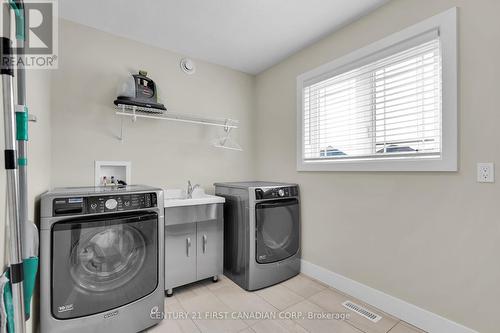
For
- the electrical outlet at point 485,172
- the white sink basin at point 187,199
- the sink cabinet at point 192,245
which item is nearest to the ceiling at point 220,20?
the electrical outlet at point 485,172

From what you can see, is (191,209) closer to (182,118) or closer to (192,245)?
(192,245)

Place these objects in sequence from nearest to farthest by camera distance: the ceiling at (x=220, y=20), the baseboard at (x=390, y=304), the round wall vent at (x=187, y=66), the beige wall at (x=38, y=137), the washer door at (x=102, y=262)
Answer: the beige wall at (x=38, y=137) → the washer door at (x=102, y=262) → the baseboard at (x=390, y=304) → the ceiling at (x=220, y=20) → the round wall vent at (x=187, y=66)

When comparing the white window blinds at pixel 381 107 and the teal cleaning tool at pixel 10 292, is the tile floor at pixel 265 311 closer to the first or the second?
the teal cleaning tool at pixel 10 292

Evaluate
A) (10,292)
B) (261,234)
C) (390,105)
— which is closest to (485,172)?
(390,105)

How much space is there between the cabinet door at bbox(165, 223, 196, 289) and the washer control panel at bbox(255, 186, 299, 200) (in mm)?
671

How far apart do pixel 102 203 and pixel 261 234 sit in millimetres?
1342

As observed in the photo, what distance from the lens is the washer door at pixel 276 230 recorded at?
7.28 ft

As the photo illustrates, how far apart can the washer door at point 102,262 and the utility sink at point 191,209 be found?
0.95 feet

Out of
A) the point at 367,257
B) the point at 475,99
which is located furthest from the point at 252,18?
the point at 367,257

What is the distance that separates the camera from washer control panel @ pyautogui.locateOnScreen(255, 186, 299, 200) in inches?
87.8

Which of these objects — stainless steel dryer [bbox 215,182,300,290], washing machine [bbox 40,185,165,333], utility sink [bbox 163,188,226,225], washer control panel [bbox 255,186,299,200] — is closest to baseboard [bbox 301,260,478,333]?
stainless steel dryer [bbox 215,182,300,290]

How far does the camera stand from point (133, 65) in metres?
2.35

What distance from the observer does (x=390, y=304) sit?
1.80 metres

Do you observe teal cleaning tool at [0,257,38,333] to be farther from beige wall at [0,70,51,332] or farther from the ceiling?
the ceiling
